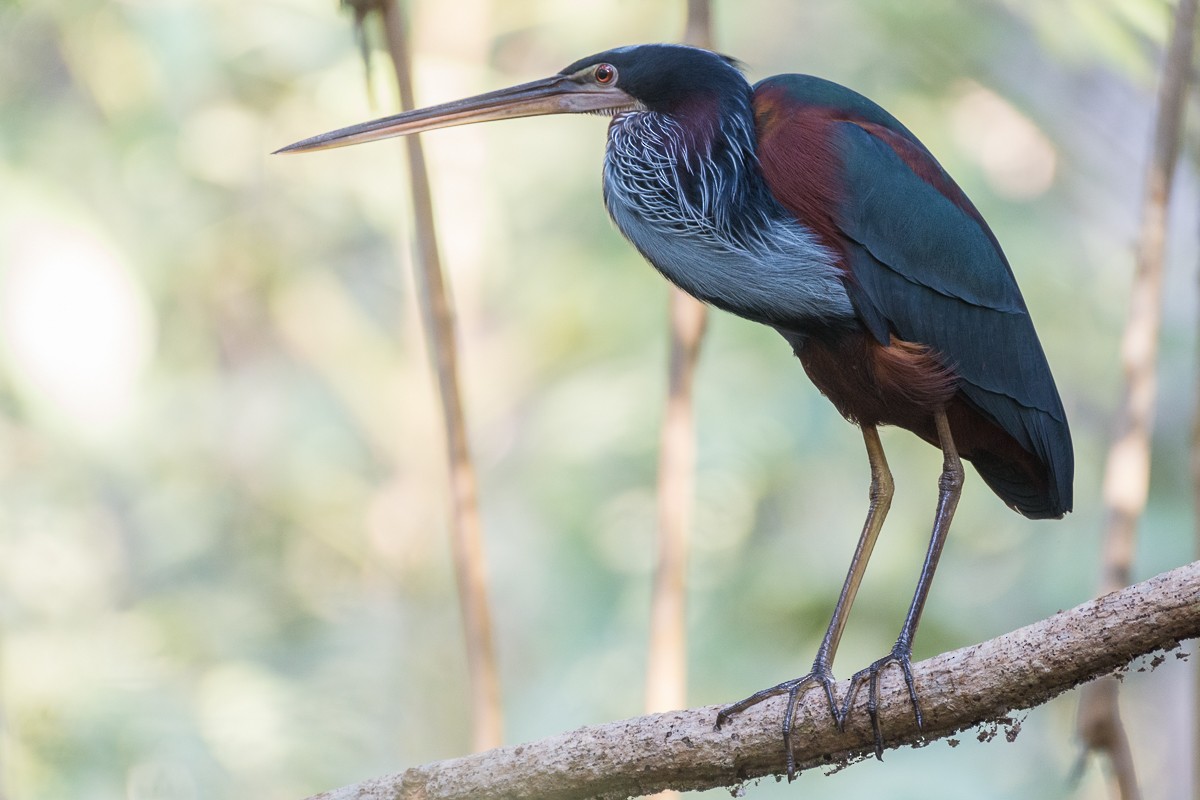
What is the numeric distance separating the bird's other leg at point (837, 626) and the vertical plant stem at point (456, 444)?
2.77 ft

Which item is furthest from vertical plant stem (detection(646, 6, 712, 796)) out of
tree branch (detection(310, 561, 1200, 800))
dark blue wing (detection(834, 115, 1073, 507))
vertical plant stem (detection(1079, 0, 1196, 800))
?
vertical plant stem (detection(1079, 0, 1196, 800))

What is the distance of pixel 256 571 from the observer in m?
9.45

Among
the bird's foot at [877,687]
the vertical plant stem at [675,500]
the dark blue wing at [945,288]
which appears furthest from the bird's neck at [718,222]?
the bird's foot at [877,687]

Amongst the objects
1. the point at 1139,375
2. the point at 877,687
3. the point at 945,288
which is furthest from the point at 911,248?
the point at 1139,375

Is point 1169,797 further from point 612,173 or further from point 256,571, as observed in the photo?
point 612,173

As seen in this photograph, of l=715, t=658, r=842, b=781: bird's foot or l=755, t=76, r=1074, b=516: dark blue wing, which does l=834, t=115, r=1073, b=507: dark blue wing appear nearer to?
l=755, t=76, r=1074, b=516: dark blue wing

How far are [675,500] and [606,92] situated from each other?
117cm

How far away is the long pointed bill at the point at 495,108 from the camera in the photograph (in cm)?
294

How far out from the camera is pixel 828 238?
9.55ft

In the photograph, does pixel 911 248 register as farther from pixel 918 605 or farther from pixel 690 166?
pixel 918 605

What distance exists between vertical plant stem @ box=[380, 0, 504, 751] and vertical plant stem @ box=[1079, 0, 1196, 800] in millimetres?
1688

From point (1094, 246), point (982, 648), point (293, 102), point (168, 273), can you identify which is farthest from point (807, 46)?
point (982, 648)

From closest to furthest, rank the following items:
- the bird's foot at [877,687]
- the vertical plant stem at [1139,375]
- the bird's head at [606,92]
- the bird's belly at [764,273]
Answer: the bird's foot at [877,687], the bird's belly at [764,273], the bird's head at [606,92], the vertical plant stem at [1139,375]

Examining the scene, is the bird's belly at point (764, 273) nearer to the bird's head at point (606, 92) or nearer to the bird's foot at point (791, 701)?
the bird's head at point (606, 92)
